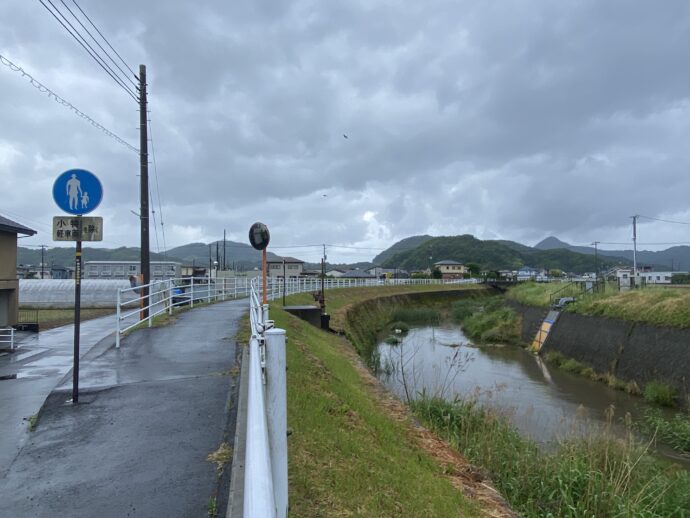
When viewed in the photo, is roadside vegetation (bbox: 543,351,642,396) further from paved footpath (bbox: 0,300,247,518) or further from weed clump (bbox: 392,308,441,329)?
weed clump (bbox: 392,308,441,329)

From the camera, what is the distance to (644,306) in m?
18.7

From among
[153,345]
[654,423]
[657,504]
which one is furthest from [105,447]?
[654,423]

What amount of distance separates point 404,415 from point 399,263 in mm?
168391

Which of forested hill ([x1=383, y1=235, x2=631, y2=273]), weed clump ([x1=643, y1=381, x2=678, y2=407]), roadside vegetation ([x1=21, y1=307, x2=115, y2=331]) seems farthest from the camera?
forested hill ([x1=383, y1=235, x2=631, y2=273])

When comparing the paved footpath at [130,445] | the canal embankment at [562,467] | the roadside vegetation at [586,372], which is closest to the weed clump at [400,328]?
the roadside vegetation at [586,372]

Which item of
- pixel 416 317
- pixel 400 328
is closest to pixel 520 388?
pixel 400 328

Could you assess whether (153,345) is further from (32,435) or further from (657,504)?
(657,504)

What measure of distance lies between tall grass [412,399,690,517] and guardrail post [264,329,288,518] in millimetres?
4241

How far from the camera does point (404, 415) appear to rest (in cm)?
768

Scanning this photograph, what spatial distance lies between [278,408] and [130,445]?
9.04 feet

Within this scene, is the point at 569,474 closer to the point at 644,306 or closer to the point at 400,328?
the point at 644,306

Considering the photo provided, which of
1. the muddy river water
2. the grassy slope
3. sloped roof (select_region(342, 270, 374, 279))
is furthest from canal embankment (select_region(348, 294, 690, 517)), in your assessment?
sloped roof (select_region(342, 270, 374, 279))

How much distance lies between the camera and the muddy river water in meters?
10.3

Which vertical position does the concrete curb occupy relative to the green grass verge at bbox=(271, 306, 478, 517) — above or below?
above
